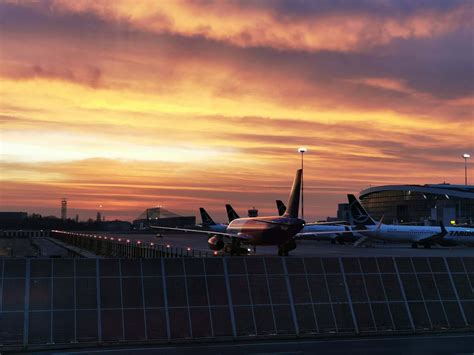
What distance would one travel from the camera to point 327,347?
25.3 m

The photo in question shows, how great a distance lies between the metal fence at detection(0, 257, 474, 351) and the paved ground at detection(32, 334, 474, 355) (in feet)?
3.49

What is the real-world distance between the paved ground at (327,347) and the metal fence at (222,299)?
106cm

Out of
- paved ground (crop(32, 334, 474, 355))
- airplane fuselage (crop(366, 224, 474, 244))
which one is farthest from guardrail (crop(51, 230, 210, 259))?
airplane fuselage (crop(366, 224, 474, 244))

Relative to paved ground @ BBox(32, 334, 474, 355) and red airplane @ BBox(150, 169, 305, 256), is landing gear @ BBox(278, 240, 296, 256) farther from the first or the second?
paved ground @ BBox(32, 334, 474, 355)

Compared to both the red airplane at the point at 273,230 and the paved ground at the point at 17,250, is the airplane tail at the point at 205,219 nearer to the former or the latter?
the paved ground at the point at 17,250

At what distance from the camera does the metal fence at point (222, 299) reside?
26.1 m

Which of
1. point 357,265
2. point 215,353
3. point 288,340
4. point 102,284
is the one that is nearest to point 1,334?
point 102,284

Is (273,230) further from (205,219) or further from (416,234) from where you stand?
(205,219)

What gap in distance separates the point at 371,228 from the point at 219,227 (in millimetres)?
30356

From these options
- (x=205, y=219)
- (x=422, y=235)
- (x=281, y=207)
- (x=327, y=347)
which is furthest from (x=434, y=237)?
(x=327, y=347)

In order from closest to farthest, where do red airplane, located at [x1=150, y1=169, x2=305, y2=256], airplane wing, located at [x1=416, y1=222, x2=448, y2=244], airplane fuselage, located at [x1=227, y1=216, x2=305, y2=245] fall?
airplane fuselage, located at [x1=227, y1=216, x2=305, y2=245]
red airplane, located at [x1=150, y1=169, x2=305, y2=256]
airplane wing, located at [x1=416, y1=222, x2=448, y2=244]

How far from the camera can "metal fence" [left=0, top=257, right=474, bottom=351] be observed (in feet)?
85.5

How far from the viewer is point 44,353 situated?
2406 centimetres

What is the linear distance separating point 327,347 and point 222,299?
5.65 m
